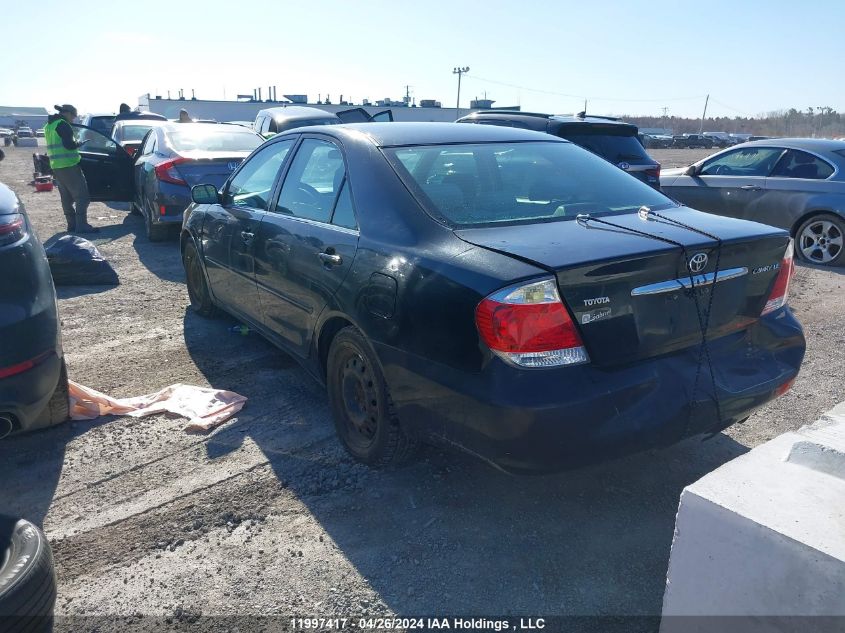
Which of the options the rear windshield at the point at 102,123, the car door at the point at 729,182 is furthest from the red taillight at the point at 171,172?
the rear windshield at the point at 102,123

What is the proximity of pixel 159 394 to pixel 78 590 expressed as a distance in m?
1.76

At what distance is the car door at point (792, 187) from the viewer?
314 inches

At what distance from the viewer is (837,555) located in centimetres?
158

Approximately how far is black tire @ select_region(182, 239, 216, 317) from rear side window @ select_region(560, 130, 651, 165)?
15.2ft

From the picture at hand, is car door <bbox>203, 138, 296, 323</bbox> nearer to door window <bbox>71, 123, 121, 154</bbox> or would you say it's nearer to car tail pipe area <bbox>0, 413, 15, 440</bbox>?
car tail pipe area <bbox>0, 413, 15, 440</bbox>

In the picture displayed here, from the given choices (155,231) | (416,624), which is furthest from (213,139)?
(416,624)

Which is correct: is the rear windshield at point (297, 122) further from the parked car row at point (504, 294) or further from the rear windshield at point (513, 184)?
the rear windshield at point (513, 184)

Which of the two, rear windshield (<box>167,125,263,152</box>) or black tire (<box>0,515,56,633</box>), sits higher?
rear windshield (<box>167,125,263,152</box>)

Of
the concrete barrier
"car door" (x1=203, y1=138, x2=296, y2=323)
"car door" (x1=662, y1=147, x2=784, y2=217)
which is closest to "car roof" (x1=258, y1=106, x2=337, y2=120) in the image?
"car door" (x1=662, y1=147, x2=784, y2=217)

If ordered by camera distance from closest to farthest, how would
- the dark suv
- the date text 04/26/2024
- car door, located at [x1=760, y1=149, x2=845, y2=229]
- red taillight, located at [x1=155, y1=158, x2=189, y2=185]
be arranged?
the date text 04/26/2024, the dark suv, car door, located at [x1=760, y1=149, x2=845, y2=229], red taillight, located at [x1=155, y1=158, x2=189, y2=185]

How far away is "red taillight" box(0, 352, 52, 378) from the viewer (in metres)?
2.99

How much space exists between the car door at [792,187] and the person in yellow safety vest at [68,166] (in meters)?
9.31

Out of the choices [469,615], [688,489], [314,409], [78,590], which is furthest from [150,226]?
[688,489]

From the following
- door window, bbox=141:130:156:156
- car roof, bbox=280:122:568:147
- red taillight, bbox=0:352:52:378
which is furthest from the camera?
door window, bbox=141:130:156:156
